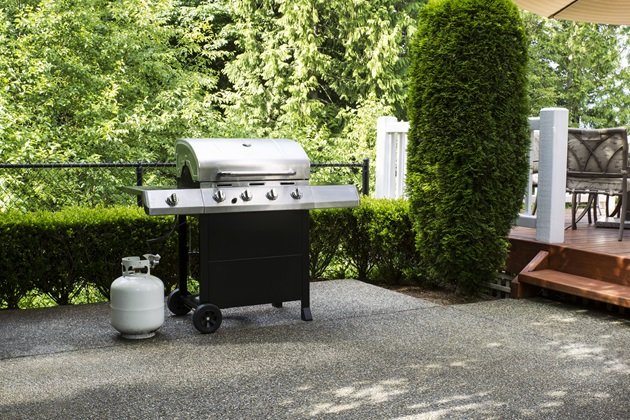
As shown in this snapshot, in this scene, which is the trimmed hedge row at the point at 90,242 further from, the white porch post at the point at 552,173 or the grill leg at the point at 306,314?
the grill leg at the point at 306,314

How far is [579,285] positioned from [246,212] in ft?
8.36

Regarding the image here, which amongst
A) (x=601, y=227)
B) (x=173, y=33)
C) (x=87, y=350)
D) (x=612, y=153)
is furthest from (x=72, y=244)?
(x=173, y=33)

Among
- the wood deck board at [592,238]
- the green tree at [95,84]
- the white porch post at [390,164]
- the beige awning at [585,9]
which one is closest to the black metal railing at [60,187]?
the green tree at [95,84]

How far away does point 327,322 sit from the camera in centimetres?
505

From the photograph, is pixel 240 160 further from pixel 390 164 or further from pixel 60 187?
pixel 60 187

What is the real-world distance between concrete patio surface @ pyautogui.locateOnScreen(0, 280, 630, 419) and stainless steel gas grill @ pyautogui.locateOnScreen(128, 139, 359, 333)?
0.25 m

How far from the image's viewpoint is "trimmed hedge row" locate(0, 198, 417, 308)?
17.5ft

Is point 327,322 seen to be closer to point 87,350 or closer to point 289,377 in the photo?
point 289,377

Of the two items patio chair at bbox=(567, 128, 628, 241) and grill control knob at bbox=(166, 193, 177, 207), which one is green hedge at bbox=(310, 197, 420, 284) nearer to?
patio chair at bbox=(567, 128, 628, 241)

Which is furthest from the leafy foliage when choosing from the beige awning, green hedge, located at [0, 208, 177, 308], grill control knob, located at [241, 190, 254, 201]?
grill control knob, located at [241, 190, 254, 201]

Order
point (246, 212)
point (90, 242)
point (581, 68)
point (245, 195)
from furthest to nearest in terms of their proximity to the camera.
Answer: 1. point (581, 68)
2. point (90, 242)
3. point (246, 212)
4. point (245, 195)

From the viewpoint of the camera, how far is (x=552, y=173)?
19.4 ft

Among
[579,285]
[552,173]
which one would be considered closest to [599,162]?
[552,173]

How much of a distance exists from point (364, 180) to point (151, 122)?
19.9 feet
